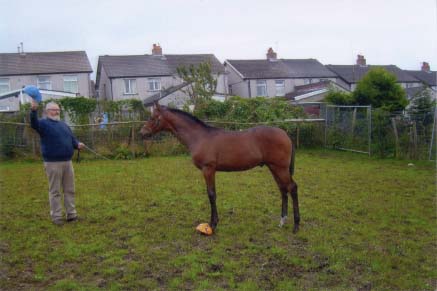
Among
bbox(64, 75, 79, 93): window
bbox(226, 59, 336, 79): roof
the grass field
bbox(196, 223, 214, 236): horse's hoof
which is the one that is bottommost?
the grass field

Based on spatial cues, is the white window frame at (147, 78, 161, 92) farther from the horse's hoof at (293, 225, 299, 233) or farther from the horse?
the horse's hoof at (293, 225, 299, 233)

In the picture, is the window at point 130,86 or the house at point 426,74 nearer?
the window at point 130,86

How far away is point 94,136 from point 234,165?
9886mm

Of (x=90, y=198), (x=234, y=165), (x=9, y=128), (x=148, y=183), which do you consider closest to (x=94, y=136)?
(x=9, y=128)

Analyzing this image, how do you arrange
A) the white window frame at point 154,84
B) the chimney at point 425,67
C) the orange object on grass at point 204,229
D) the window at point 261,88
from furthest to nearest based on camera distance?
the chimney at point 425,67 < the window at point 261,88 < the white window frame at point 154,84 < the orange object on grass at point 204,229

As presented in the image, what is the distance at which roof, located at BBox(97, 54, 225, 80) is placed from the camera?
116 feet

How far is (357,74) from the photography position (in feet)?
137

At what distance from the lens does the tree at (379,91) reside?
22.2m

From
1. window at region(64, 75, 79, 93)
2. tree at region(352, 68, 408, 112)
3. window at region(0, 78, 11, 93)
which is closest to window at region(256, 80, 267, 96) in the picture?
tree at region(352, 68, 408, 112)

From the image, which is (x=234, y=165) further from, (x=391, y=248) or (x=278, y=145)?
(x=391, y=248)

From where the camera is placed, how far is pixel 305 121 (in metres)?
16.4

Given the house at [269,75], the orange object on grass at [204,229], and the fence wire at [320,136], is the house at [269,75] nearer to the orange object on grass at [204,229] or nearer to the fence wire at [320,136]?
the fence wire at [320,136]

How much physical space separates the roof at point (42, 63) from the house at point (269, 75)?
544 inches

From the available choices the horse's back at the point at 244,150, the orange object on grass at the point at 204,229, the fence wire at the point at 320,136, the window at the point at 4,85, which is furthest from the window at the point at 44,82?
the orange object on grass at the point at 204,229
